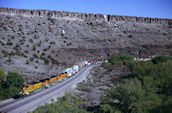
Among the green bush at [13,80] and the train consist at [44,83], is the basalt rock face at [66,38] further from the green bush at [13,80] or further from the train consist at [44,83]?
the green bush at [13,80]

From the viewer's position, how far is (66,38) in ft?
159

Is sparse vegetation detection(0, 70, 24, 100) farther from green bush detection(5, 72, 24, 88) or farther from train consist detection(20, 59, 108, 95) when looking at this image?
train consist detection(20, 59, 108, 95)

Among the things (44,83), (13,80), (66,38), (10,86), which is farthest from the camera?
(66,38)

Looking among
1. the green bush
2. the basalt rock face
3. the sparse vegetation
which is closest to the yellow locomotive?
the sparse vegetation

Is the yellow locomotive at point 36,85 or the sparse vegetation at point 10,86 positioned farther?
the sparse vegetation at point 10,86

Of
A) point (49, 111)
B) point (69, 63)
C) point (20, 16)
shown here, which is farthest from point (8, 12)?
point (49, 111)

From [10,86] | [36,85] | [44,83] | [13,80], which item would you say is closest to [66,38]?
[44,83]

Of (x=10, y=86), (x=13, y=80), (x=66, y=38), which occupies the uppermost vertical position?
(x=66, y=38)

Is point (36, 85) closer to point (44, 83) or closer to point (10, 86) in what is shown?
point (44, 83)

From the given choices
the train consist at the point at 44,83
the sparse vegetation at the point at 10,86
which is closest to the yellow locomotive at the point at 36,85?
the train consist at the point at 44,83

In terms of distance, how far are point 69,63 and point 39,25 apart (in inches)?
669

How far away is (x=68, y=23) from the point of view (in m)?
52.5

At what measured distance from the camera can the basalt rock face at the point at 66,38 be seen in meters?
34.8

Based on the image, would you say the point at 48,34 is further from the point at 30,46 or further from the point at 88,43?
the point at 88,43
